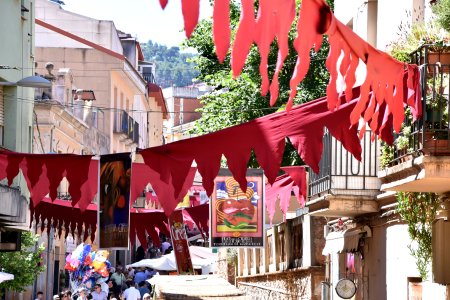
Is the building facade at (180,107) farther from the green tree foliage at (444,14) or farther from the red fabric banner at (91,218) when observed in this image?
the green tree foliage at (444,14)

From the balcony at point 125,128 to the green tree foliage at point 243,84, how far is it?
29.3 metres

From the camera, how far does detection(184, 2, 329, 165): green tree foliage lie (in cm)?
3709

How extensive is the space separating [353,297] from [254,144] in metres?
10.9

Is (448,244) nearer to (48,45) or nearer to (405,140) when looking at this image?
(405,140)

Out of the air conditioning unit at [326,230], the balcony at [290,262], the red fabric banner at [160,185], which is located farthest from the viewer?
the balcony at [290,262]

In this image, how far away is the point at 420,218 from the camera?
1661 cm

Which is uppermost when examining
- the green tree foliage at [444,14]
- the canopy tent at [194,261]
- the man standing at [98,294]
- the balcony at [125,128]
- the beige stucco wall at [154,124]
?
the beige stucco wall at [154,124]

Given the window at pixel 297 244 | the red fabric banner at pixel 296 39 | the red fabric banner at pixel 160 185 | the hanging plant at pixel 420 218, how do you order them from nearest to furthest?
the red fabric banner at pixel 296 39, the red fabric banner at pixel 160 185, the hanging plant at pixel 420 218, the window at pixel 297 244

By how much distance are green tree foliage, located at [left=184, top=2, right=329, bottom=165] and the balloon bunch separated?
4.71 meters

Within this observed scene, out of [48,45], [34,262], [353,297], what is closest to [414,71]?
[353,297]

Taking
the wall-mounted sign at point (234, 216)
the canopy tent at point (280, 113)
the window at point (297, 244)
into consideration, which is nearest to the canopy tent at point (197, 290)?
the wall-mounted sign at point (234, 216)

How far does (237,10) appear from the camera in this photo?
127 ft

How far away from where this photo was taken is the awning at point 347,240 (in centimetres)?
2201

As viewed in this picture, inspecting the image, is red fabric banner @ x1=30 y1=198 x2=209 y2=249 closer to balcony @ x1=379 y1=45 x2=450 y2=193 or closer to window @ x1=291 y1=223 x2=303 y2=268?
window @ x1=291 y1=223 x2=303 y2=268
